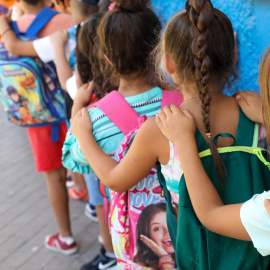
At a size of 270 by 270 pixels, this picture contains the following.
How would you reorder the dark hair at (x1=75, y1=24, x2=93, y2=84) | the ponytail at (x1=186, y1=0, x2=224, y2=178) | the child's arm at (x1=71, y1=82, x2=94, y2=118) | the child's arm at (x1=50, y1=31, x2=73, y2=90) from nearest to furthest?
1. the ponytail at (x1=186, y1=0, x2=224, y2=178)
2. the child's arm at (x1=71, y1=82, x2=94, y2=118)
3. the dark hair at (x1=75, y1=24, x2=93, y2=84)
4. the child's arm at (x1=50, y1=31, x2=73, y2=90)

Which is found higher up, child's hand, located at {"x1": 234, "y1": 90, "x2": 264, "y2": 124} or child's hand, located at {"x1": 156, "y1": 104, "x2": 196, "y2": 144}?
child's hand, located at {"x1": 156, "y1": 104, "x2": 196, "y2": 144}

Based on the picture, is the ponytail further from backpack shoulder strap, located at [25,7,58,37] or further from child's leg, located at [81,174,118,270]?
backpack shoulder strap, located at [25,7,58,37]

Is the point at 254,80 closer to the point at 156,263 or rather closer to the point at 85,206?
the point at 156,263

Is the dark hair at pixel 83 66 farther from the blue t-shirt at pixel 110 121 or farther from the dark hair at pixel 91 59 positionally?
the blue t-shirt at pixel 110 121

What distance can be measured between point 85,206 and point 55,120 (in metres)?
1.18

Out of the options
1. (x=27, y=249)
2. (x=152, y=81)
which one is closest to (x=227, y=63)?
(x=152, y=81)

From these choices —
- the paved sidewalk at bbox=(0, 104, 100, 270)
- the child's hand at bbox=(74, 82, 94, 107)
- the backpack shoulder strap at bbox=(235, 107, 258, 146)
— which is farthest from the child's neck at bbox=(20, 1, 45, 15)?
the backpack shoulder strap at bbox=(235, 107, 258, 146)

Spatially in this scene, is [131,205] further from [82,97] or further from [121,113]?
[82,97]

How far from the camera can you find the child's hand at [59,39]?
2697 millimetres

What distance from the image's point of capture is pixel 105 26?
1850 mm

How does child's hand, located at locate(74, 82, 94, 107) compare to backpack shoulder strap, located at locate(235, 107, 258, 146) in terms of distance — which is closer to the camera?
backpack shoulder strap, located at locate(235, 107, 258, 146)

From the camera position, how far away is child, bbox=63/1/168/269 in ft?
6.05

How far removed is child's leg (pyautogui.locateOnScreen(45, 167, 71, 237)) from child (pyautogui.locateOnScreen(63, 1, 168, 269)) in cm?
149

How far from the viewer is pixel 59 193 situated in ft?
10.9
